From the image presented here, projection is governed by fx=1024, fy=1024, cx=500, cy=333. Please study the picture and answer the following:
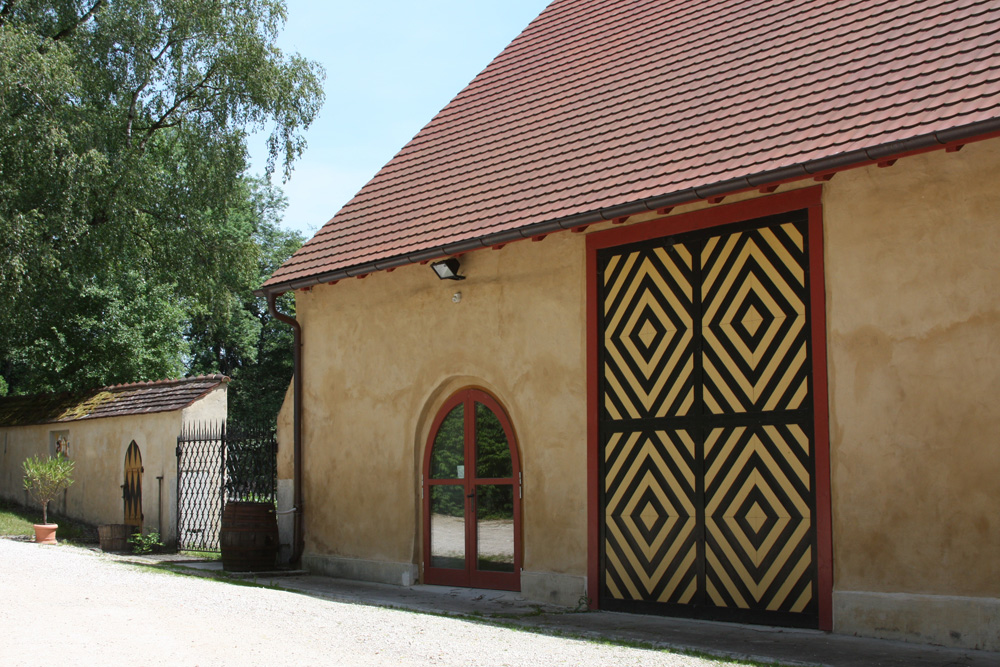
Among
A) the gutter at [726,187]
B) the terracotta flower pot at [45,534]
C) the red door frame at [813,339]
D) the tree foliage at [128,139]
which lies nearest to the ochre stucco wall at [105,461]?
the terracotta flower pot at [45,534]

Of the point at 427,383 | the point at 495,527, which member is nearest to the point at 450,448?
the point at 427,383

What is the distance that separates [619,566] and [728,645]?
2104mm

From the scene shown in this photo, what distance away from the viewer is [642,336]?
31.9 ft

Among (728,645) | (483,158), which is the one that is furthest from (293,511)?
(728,645)

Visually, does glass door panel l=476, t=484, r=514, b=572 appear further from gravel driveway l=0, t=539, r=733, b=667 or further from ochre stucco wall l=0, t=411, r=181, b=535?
ochre stucco wall l=0, t=411, r=181, b=535

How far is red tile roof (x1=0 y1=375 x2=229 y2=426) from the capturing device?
17.5 m

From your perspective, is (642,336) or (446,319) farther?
(446,319)

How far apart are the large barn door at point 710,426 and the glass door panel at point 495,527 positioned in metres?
1.37

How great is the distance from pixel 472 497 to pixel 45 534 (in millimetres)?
8546

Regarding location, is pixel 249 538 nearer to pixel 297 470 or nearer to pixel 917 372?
pixel 297 470

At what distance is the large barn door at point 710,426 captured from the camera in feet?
28.0

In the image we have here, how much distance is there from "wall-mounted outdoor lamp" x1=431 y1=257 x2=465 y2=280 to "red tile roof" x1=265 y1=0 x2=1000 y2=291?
1.08 feet

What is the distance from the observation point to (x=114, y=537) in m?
16.1

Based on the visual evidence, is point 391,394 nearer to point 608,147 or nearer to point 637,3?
point 608,147
